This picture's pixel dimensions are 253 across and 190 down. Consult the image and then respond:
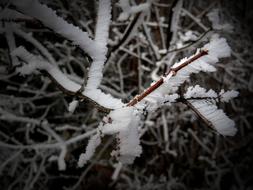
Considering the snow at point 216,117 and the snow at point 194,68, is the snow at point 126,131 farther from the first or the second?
the snow at point 216,117

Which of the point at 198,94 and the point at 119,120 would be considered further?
the point at 198,94

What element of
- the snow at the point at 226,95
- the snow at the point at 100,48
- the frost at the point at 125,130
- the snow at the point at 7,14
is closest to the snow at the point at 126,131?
the frost at the point at 125,130

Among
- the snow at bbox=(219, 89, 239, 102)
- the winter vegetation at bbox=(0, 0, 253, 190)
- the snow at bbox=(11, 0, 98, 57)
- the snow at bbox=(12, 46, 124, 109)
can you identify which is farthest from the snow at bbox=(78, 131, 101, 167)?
the snow at bbox=(219, 89, 239, 102)

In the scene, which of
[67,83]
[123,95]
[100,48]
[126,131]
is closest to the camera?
[126,131]

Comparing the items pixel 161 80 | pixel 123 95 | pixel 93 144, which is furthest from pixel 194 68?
pixel 123 95

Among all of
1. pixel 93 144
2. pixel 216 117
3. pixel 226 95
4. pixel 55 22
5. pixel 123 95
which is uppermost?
pixel 123 95

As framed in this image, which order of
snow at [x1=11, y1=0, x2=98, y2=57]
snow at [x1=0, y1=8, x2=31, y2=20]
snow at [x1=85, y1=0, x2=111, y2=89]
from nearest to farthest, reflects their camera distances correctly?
snow at [x1=11, y1=0, x2=98, y2=57]
snow at [x1=85, y1=0, x2=111, y2=89]
snow at [x1=0, y1=8, x2=31, y2=20]

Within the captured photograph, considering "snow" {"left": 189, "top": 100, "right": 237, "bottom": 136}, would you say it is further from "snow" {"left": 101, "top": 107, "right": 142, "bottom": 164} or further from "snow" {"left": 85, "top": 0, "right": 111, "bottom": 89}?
"snow" {"left": 85, "top": 0, "right": 111, "bottom": 89}

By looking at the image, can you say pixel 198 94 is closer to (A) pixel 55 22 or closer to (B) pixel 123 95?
(A) pixel 55 22
